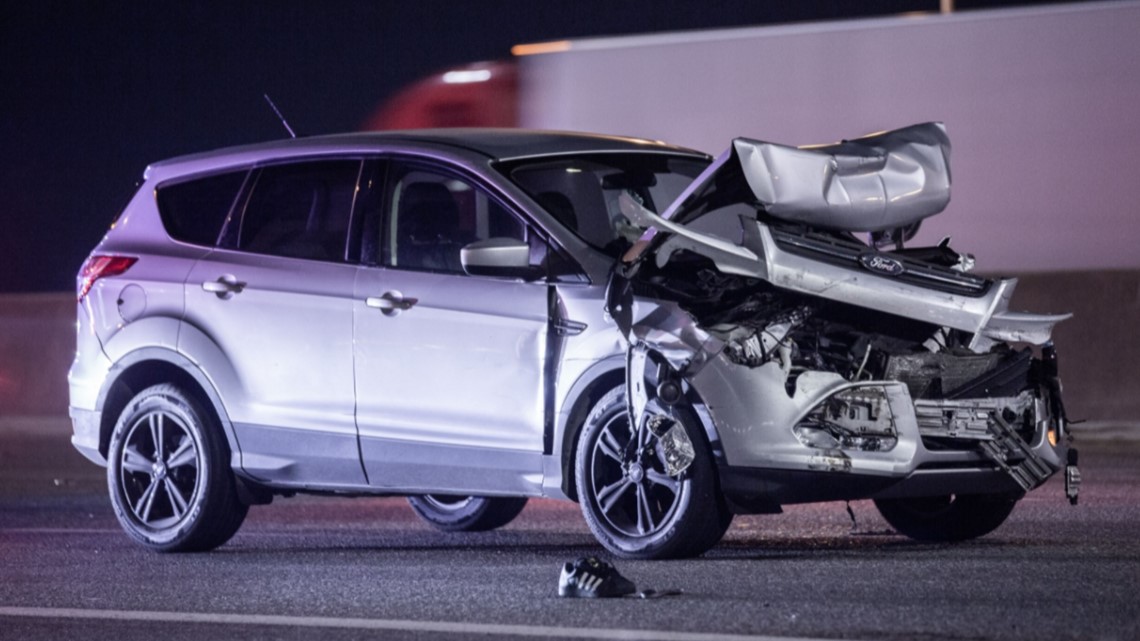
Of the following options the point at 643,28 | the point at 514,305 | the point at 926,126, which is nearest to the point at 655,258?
the point at 514,305

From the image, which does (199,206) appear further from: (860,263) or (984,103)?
(984,103)

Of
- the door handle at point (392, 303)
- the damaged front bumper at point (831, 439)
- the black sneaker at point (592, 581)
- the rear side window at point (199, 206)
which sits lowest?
the black sneaker at point (592, 581)

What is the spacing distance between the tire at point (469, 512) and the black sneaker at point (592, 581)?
2.85 metres

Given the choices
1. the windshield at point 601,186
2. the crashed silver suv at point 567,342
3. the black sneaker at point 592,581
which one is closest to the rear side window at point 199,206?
the crashed silver suv at point 567,342

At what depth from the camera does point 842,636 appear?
720 centimetres

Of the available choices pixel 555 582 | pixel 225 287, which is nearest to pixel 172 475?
pixel 225 287

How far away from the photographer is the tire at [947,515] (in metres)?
9.88

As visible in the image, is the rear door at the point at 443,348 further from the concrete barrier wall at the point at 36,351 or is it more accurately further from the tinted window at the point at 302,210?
the concrete barrier wall at the point at 36,351

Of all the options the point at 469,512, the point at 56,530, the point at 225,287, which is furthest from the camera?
the point at 56,530

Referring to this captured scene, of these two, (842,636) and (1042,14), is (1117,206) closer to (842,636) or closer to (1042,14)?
(1042,14)

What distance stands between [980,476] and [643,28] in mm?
22500

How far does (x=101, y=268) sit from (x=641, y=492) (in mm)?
3451

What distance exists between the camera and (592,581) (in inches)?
326

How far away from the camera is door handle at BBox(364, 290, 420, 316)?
989 cm
